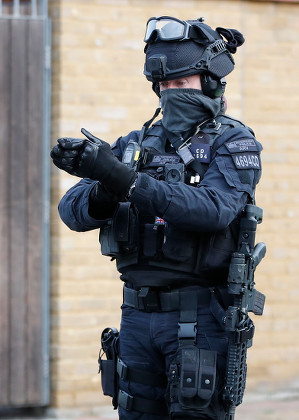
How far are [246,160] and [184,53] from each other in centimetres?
49

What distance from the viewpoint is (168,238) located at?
11.7ft

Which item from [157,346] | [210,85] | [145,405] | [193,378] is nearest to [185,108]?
[210,85]

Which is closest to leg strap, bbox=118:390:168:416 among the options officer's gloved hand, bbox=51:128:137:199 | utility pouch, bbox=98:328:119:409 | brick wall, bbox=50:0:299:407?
utility pouch, bbox=98:328:119:409

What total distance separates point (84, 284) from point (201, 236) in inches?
99.4

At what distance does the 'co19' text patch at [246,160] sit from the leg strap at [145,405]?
965 millimetres

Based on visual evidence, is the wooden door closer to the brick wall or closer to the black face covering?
the brick wall

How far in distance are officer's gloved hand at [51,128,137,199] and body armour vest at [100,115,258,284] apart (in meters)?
0.28

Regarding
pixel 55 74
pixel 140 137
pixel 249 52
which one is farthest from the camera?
pixel 249 52

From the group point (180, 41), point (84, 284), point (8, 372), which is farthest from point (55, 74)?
point (180, 41)

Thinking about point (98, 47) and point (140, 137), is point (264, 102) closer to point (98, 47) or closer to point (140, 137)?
point (98, 47)

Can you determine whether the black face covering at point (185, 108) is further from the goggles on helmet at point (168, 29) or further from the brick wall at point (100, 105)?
the brick wall at point (100, 105)

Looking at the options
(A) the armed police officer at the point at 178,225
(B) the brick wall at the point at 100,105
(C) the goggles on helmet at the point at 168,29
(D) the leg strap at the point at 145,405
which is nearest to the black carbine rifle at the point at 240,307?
(A) the armed police officer at the point at 178,225

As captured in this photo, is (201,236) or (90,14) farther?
A: (90,14)

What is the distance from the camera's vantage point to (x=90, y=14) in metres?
5.97
